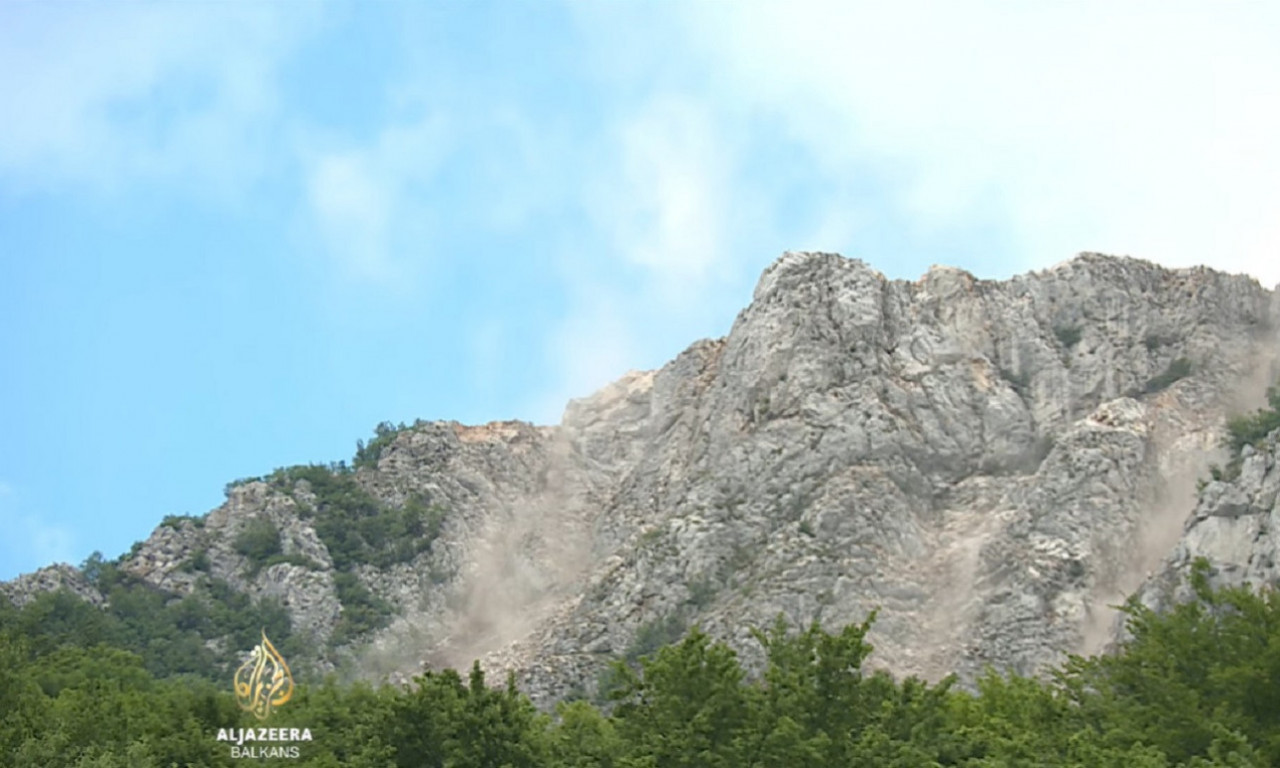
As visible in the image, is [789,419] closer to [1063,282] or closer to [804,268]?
[804,268]

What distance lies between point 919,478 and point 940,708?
4919cm

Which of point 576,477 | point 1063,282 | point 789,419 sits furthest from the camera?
point 576,477

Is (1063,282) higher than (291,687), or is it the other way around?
(1063,282)

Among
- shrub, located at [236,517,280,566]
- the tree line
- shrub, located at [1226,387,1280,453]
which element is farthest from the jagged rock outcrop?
shrub, located at [236,517,280,566]

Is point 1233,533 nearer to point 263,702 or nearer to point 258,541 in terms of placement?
point 263,702

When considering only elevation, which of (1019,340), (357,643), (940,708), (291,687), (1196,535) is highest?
(1019,340)

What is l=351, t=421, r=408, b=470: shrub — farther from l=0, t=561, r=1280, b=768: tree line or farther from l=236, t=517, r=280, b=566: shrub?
l=0, t=561, r=1280, b=768: tree line

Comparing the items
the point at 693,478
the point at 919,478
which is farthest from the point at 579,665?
the point at 919,478

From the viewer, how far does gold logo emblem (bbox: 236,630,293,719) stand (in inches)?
1902

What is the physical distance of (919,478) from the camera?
9975cm

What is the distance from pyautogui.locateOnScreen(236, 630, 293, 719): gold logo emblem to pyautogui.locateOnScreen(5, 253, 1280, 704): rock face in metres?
42.3

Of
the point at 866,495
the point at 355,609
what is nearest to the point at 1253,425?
the point at 866,495

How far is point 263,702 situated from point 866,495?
51982 mm

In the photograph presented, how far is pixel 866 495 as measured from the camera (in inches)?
3804
